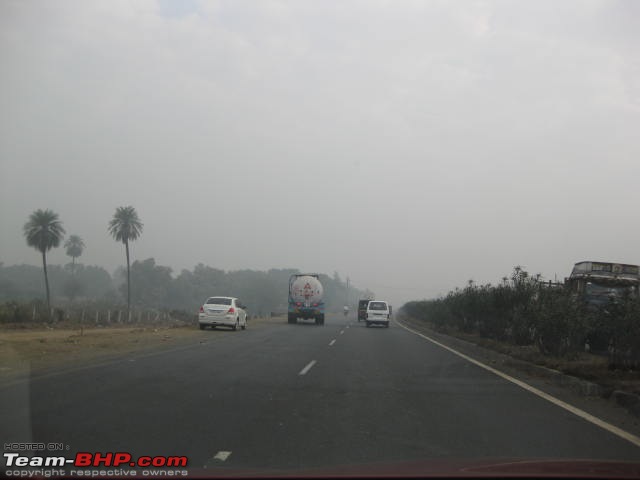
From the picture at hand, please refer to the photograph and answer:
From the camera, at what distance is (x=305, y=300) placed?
38.6m

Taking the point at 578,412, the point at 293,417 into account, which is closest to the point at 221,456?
the point at 293,417

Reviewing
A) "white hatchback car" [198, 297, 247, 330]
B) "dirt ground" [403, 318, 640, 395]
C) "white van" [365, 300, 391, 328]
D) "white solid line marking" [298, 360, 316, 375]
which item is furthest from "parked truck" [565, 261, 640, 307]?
"white van" [365, 300, 391, 328]

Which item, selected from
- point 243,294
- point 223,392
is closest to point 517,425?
point 223,392

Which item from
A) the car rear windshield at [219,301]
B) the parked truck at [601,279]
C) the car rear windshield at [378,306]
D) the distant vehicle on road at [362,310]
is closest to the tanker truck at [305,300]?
the car rear windshield at [378,306]

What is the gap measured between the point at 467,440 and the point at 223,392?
4.39 metres

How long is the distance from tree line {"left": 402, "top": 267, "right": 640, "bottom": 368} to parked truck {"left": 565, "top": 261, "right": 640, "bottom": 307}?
1.31 metres

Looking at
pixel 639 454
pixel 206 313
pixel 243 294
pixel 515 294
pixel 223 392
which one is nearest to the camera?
pixel 639 454

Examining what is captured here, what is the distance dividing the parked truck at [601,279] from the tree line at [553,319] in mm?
1315

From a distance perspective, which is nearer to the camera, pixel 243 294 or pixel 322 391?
pixel 322 391

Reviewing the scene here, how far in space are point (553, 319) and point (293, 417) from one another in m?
9.20

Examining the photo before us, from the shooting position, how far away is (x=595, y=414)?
26.6 feet

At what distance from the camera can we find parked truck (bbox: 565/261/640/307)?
17438mm

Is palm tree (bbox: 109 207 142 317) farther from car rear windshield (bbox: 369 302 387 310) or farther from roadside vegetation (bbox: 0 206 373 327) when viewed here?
car rear windshield (bbox: 369 302 387 310)

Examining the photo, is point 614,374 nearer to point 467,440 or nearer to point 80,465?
point 467,440
